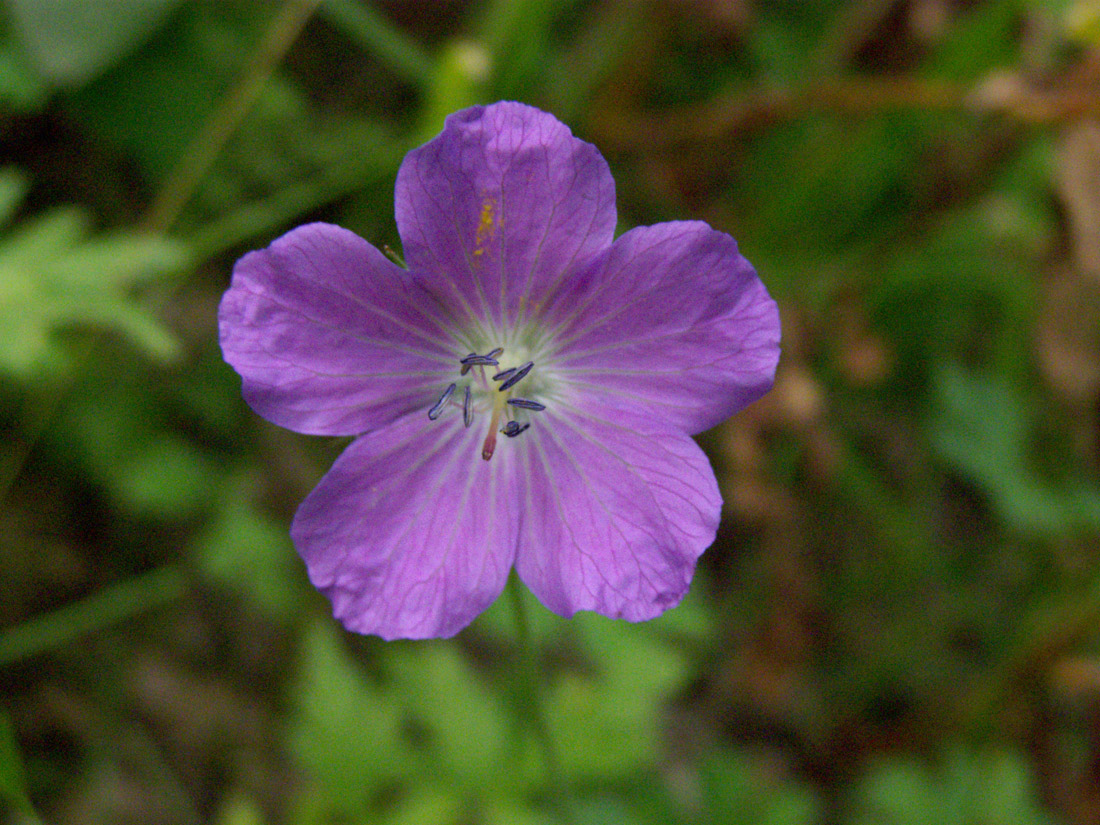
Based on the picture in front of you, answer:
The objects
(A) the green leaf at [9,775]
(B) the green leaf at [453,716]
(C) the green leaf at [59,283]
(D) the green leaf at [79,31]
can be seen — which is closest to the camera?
(A) the green leaf at [9,775]

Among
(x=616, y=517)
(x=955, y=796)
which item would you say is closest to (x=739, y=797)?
(x=955, y=796)

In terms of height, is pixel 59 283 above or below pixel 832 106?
below

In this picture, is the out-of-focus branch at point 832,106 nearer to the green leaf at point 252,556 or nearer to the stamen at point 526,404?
the green leaf at point 252,556

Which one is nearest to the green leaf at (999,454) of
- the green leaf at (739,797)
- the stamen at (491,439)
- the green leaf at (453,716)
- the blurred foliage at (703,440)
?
the blurred foliage at (703,440)

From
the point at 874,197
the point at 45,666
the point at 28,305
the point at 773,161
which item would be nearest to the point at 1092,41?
the point at 874,197

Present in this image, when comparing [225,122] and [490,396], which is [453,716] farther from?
[225,122]
